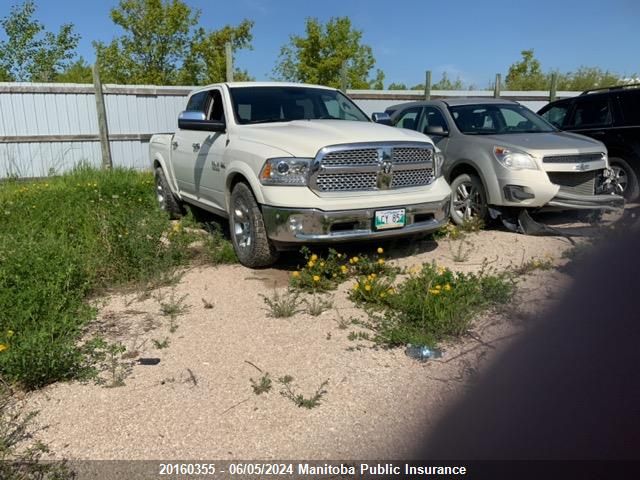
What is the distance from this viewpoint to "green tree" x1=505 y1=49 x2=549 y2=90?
25.9m

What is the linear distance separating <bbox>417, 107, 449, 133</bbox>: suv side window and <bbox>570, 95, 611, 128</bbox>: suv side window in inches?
110

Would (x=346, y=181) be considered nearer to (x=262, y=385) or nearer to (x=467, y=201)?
(x=262, y=385)

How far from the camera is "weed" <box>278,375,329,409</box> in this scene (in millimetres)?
3066

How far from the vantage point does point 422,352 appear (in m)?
3.61

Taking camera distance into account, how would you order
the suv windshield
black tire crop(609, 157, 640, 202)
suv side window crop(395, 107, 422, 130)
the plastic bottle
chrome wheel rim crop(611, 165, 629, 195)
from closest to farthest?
the plastic bottle, the suv windshield, black tire crop(609, 157, 640, 202), chrome wheel rim crop(611, 165, 629, 195), suv side window crop(395, 107, 422, 130)

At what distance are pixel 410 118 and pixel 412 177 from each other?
3.46 meters

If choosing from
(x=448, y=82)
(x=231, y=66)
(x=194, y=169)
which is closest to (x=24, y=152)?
(x=231, y=66)

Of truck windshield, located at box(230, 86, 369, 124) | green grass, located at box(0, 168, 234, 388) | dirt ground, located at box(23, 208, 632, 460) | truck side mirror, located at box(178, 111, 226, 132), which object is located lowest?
dirt ground, located at box(23, 208, 632, 460)

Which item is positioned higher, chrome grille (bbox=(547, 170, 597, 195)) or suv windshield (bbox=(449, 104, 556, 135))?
suv windshield (bbox=(449, 104, 556, 135))

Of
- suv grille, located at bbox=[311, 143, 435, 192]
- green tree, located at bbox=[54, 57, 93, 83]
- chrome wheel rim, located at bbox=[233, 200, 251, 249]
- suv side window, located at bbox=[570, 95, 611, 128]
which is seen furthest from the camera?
green tree, located at bbox=[54, 57, 93, 83]

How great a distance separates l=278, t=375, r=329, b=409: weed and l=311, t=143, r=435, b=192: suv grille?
7.05 ft

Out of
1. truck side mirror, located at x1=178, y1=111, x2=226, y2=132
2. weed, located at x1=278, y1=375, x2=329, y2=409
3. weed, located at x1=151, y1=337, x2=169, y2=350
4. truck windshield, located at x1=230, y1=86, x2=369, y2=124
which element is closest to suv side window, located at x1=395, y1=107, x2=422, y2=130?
truck windshield, located at x1=230, y1=86, x2=369, y2=124

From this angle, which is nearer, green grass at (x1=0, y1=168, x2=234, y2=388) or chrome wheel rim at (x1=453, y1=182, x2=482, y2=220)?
green grass at (x1=0, y1=168, x2=234, y2=388)

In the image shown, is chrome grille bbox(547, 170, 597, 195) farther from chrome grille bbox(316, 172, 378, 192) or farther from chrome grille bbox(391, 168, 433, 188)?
chrome grille bbox(316, 172, 378, 192)
